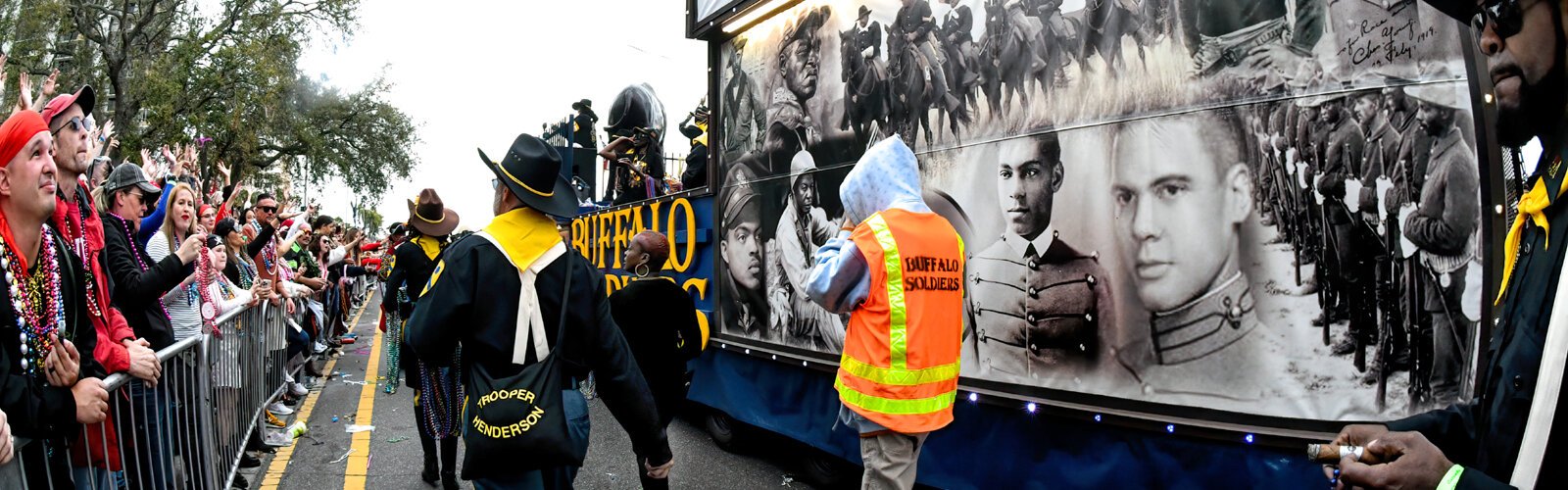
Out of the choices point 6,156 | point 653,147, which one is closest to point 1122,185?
point 6,156

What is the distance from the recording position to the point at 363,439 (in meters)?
7.02

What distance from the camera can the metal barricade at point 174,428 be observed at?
9.37ft

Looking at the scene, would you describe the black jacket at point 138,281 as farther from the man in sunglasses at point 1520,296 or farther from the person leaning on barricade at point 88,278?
the man in sunglasses at point 1520,296

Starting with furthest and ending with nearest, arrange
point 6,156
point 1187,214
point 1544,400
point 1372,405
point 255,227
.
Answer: point 255,227
point 1187,214
point 1372,405
point 6,156
point 1544,400

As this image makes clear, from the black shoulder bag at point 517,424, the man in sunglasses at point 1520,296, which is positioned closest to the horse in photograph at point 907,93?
the black shoulder bag at point 517,424

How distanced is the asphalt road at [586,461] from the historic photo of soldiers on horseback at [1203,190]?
232cm

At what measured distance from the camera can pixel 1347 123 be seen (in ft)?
9.82

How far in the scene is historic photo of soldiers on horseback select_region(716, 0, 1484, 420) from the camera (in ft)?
9.50

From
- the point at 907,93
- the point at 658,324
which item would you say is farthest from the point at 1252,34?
the point at 658,324

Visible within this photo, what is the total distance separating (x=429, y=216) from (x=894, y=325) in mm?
4342

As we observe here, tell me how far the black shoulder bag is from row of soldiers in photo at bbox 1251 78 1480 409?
A: 108 inches

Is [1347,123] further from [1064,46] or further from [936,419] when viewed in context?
[936,419]

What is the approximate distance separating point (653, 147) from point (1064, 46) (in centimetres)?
596

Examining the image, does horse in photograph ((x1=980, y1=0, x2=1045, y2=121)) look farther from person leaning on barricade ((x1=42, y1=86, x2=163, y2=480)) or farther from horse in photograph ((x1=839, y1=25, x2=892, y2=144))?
person leaning on barricade ((x1=42, y1=86, x2=163, y2=480))
